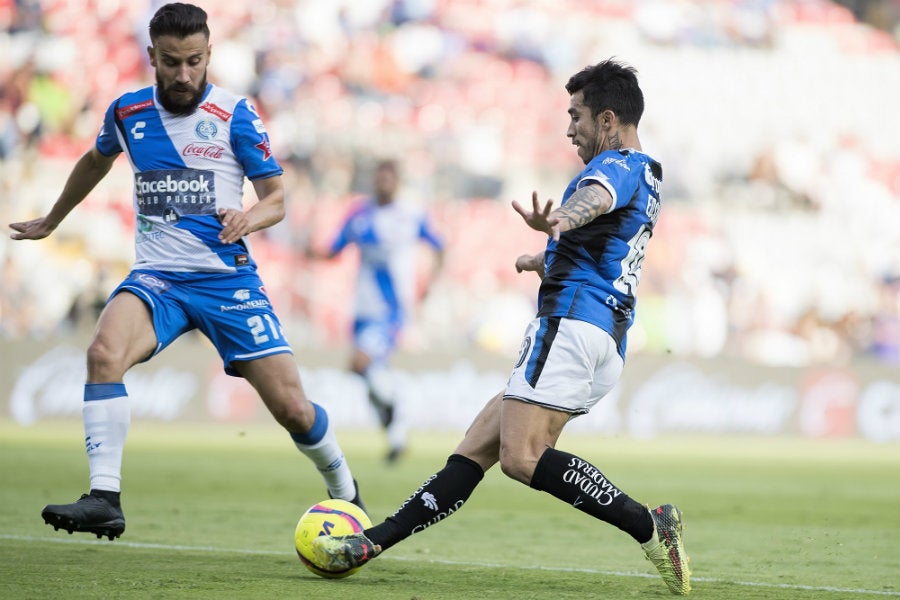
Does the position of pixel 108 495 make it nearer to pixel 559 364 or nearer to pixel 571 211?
pixel 559 364

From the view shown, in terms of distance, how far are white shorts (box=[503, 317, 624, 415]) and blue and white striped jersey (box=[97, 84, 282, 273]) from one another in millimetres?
1585

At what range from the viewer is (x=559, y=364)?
16.5 ft

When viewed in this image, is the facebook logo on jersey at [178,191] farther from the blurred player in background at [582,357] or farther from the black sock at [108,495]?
the blurred player in background at [582,357]

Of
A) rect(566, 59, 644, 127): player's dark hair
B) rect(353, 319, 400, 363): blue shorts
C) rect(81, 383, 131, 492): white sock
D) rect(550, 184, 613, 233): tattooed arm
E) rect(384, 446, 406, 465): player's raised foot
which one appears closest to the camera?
rect(550, 184, 613, 233): tattooed arm

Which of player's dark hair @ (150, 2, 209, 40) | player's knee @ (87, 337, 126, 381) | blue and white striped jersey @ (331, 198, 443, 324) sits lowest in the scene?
player's knee @ (87, 337, 126, 381)

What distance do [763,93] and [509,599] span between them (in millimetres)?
22333

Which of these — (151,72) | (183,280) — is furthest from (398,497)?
(151,72)

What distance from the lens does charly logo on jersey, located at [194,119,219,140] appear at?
5.85m

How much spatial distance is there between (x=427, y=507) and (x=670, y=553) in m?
0.96

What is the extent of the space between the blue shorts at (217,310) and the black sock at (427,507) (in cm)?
112

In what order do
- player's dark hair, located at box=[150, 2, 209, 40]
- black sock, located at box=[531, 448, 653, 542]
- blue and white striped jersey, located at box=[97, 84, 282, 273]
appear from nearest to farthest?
black sock, located at box=[531, 448, 653, 542], player's dark hair, located at box=[150, 2, 209, 40], blue and white striped jersey, located at box=[97, 84, 282, 273]

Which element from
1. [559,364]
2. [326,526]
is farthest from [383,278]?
[559,364]

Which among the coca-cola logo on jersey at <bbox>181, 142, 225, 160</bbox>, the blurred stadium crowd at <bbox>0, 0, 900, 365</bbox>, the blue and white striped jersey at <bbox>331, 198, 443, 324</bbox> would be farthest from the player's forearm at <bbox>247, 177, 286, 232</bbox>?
the blurred stadium crowd at <bbox>0, 0, 900, 365</bbox>

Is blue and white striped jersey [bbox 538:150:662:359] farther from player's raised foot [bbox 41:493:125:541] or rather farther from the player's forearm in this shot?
player's raised foot [bbox 41:493:125:541]
